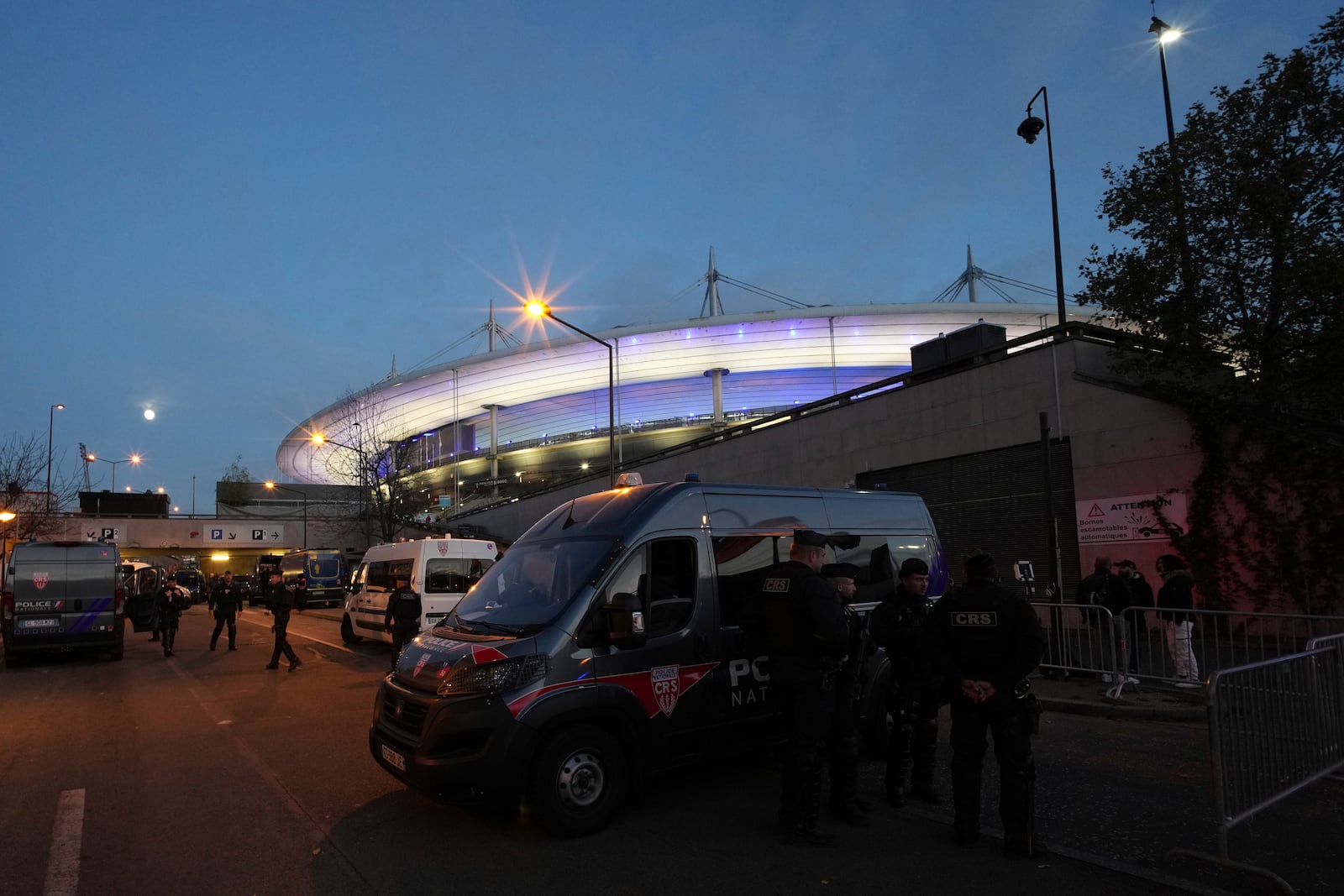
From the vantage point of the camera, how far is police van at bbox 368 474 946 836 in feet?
15.7

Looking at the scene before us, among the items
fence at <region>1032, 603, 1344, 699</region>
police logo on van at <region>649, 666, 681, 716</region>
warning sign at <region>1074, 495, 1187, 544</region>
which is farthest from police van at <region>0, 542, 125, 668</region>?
warning sign at <region>1074, 495, 1187, 544</region>

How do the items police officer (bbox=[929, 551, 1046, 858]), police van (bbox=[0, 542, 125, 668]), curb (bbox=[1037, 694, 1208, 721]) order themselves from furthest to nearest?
police van (bbox=[0, 542, 125, 668])
curb (bbox=[1037, 694, 1208, 721])
police officer (bbox=[929, 551, 1046, 858])

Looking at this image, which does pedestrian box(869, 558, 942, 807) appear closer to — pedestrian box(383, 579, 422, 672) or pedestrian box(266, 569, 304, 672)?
pedestrian box(383, 579, 422, 672)

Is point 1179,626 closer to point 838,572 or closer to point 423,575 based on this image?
point 838,572

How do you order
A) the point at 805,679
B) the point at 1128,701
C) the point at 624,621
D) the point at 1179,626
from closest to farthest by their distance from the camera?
the point at 805,679, the point at 624,621, the point at 1128,701, the point at 1179,626

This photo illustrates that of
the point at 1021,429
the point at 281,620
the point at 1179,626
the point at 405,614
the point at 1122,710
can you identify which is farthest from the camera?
the point at 1021,429

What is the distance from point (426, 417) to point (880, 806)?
65297mm

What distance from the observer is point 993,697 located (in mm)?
4625

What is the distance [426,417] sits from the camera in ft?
219

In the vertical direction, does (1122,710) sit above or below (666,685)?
below

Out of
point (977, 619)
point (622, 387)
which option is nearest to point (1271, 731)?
point (977, 619)

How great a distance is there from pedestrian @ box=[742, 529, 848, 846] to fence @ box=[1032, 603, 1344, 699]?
545cm

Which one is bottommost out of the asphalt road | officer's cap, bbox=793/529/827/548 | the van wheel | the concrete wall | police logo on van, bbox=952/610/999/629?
the asphalt road

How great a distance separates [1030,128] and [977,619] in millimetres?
12978
